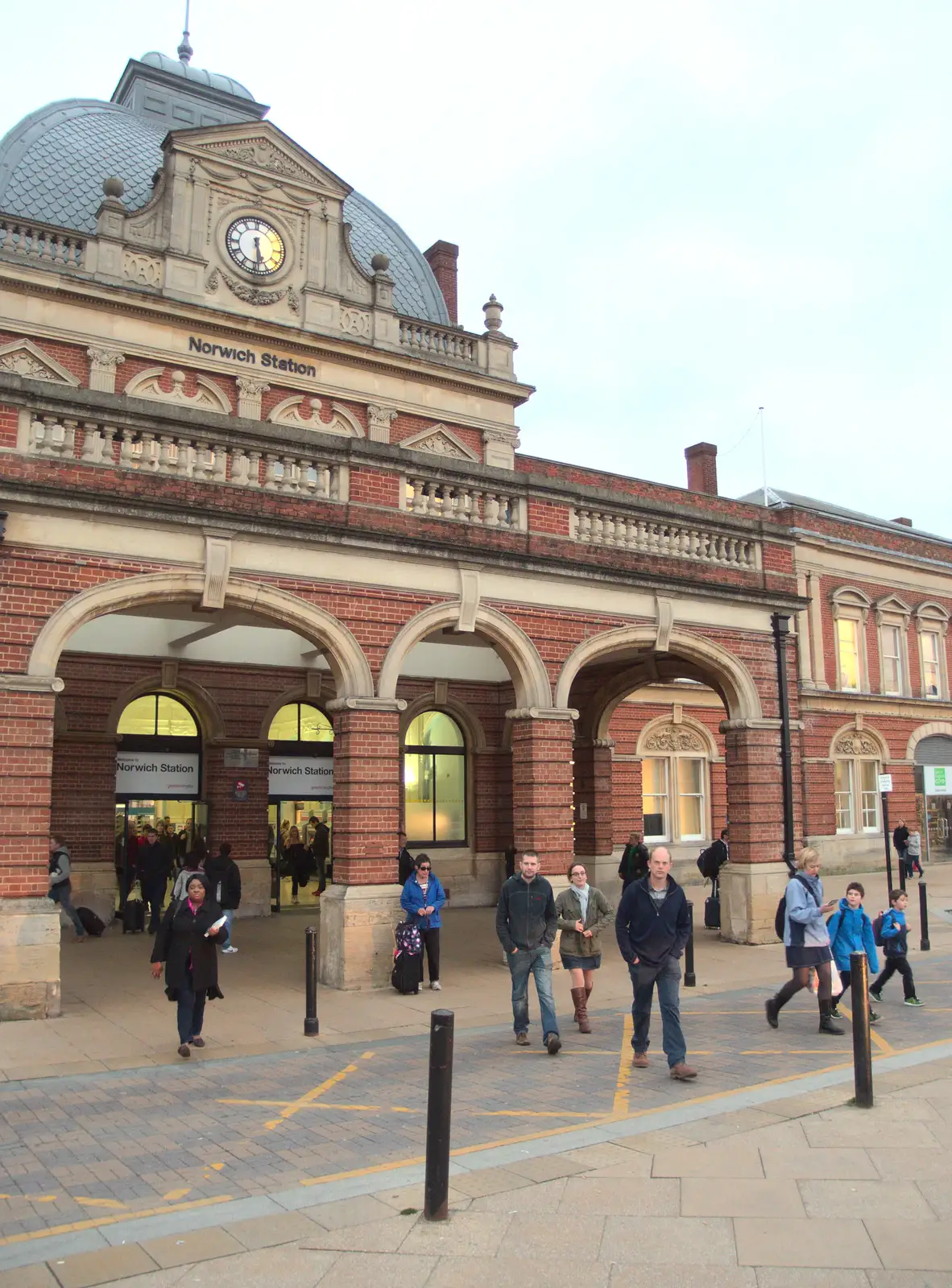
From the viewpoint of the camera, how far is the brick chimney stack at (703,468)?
32781 mm

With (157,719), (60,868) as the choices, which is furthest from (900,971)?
(157,719)

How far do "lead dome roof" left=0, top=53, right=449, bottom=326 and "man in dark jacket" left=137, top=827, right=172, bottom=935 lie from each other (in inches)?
450

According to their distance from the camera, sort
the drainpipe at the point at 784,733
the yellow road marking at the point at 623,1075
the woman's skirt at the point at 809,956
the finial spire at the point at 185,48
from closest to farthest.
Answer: the yellow road marking at the point at 623,1075
the woman's skirt at the point at 809,956
the drainpipe at the point at 784,733
the finial spire at the point at 185,48

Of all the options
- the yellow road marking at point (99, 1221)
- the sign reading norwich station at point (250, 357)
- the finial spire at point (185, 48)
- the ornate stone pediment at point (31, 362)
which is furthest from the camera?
the finial spire at point (185, 48)

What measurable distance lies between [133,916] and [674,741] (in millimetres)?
14779

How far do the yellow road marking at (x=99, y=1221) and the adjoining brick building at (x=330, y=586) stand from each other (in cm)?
542

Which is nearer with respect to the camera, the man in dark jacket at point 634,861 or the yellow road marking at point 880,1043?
the yellow road marking at point 880,1043

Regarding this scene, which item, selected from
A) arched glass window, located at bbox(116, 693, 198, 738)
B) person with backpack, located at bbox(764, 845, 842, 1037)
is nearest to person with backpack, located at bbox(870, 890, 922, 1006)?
person with backpack, located at bbox(764, 845, 842, 1037)

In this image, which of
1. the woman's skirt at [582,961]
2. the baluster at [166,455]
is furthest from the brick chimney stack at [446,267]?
the woman's skirt at [582,961]

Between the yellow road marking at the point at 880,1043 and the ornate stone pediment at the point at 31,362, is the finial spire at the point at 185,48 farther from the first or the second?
the yellow road marking at the point at 880,1043

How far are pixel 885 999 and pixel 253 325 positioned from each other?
51.3 ft

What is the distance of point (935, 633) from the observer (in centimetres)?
3231

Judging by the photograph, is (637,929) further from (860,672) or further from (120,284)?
(860,672)

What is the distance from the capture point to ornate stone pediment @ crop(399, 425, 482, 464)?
70.7ft
